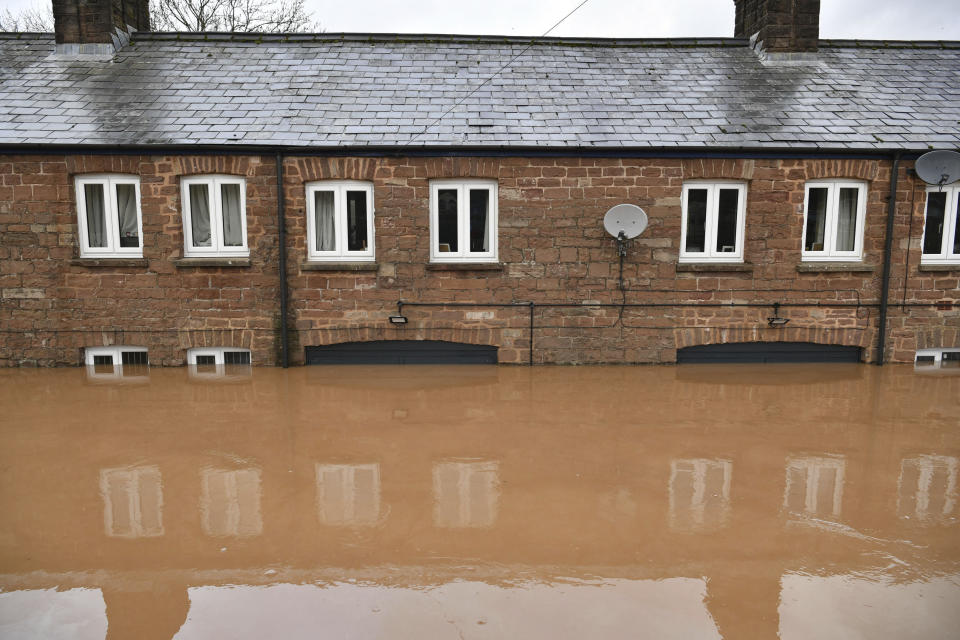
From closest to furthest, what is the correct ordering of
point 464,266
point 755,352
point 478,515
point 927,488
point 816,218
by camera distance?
point 478,515, point 927,488, point 464,266, point 816,218, point 755,352

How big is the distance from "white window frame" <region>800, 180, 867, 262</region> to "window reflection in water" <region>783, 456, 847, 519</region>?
503cm

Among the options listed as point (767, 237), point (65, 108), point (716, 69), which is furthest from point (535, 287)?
point (65, 108)

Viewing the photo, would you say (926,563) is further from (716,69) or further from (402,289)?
(716,69)

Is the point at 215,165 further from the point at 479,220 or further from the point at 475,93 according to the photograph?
the point at 475,93

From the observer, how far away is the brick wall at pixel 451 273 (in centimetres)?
919

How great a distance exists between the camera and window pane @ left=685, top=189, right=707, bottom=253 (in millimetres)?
9501

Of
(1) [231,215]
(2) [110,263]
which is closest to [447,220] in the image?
(1) [231,215]

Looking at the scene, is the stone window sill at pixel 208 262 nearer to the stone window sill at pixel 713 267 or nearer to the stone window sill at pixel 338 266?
the stone window sill at pixel 338 266

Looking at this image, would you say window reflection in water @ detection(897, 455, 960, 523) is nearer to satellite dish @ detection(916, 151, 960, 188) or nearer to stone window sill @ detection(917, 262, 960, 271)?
stone window sill @ detection(917, 262, 960, 271)

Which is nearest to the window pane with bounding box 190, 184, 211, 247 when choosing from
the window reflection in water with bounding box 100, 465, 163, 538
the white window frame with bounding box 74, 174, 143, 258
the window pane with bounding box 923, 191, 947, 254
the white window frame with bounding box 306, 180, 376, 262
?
the white window frame with bounding box 74, 174, 143, 258

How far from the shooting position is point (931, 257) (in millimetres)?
9773

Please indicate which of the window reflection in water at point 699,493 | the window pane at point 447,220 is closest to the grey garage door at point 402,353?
the window pane at point 447,220

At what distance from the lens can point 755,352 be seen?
32.2ft

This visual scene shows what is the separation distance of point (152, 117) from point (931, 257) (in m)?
12.3
